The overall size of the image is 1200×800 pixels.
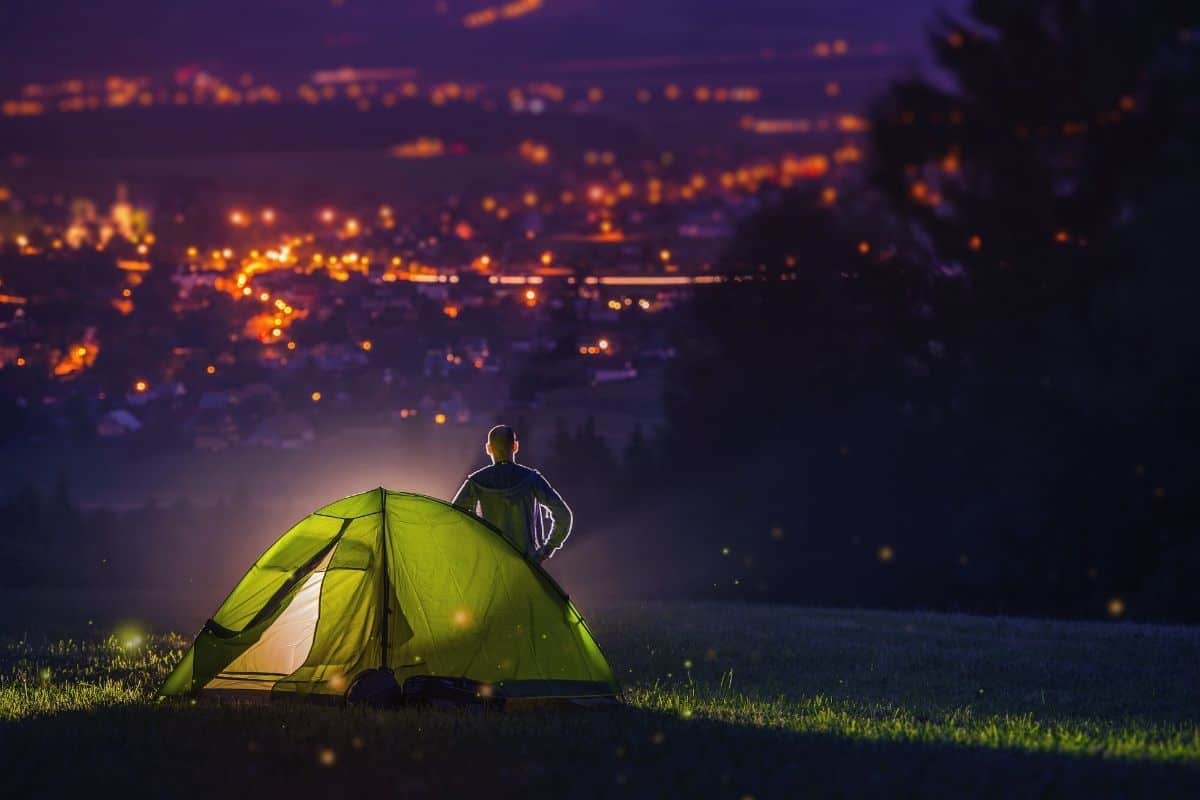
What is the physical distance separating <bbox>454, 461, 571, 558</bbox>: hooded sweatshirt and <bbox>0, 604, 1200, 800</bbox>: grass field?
4.59 feet

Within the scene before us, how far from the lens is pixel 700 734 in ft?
32.6

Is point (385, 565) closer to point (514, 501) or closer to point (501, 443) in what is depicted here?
point (514, 501)

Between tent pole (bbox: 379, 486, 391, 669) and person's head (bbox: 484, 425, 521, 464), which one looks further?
person's head (bbox: 484, 425, 521, 464)

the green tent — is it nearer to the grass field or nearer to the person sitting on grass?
the person sitting on grass

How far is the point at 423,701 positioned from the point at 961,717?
12.3 ft

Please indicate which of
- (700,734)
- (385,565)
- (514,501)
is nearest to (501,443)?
(514,501)

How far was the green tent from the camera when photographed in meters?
12.0

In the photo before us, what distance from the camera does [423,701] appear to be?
11.4 metres

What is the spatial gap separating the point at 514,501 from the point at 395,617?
4.63 ft

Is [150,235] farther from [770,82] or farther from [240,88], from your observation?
[770,82]

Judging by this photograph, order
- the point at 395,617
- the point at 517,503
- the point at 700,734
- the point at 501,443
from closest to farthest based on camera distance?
1. the point at 700,734
2. the point at 395,617
3. the point at 517,503
4. the point at 501,443

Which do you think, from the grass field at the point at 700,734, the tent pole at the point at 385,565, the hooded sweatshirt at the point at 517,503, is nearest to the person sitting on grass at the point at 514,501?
the hooded sweatshirt at the point at 517,503

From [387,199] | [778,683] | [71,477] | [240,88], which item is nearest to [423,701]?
[778,683]

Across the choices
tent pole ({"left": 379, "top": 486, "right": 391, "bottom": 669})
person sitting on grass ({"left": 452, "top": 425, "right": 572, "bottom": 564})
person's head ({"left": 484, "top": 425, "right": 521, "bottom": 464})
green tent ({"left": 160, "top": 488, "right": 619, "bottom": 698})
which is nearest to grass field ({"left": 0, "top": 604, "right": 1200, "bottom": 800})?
green tent ({"left": 160, "top": 488, "right": 619, "bottom": 698})
